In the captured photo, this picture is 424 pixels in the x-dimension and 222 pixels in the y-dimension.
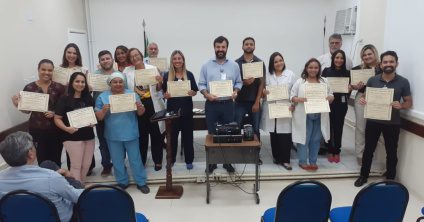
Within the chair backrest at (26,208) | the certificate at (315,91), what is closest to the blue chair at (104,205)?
the chair backrest at (26,208)

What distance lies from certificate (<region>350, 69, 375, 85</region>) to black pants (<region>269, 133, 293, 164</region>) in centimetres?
105

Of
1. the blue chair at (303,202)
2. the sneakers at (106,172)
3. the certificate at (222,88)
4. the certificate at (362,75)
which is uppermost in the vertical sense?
the certificate at (362,75)

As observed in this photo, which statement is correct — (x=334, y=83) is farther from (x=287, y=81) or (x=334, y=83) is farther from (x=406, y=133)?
(x=406, y=133)

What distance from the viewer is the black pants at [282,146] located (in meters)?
4.13

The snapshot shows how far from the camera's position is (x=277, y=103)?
396 cm

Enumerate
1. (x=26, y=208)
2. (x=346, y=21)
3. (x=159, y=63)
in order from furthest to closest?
(x=346, y=21) < (x=159, y=63) < (x=26, y=208)

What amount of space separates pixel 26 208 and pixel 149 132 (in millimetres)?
2198

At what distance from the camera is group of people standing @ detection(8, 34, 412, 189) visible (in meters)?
3.32

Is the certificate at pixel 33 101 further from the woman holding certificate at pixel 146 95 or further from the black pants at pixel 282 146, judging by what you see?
the black pants at pixel 282 146

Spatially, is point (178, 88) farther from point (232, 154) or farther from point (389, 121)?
point (389, 121)

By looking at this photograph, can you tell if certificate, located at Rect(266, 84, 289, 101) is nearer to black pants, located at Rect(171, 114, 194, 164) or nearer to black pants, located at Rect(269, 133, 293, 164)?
black pants, located at Rect(269, 133, 293, 164)

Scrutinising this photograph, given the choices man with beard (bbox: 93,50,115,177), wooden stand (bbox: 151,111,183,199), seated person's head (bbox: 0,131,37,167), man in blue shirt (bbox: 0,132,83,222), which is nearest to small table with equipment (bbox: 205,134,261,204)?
wooden stand (bbox: 151,111,183,199)

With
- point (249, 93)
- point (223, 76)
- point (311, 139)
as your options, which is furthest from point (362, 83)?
point (223, 76)

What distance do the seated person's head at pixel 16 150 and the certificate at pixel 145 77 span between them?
5.85 ft
